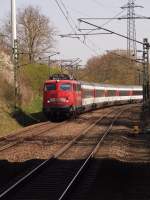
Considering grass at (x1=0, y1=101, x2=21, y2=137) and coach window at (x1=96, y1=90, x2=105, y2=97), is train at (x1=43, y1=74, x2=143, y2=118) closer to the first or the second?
grass at (x1=0, y1=101, x2=21, y2=137)

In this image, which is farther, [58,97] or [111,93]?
[111,93]

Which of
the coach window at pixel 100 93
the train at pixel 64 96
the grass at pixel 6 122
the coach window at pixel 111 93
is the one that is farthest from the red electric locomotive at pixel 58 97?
the coach window at pixel 111 93

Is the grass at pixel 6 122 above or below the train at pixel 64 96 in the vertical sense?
below

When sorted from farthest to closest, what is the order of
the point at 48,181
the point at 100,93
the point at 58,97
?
1. the point at 100,93
2. the point at 58,97
3. the point at 48,181

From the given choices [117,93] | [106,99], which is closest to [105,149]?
[106,99]

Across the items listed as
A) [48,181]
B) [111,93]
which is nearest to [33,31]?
[111,93]

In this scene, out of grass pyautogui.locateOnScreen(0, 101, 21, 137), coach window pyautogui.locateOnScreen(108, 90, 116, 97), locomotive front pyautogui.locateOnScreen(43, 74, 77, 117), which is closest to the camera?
grass pyautogui.locateOnScreen(0, 101, 21, 137)

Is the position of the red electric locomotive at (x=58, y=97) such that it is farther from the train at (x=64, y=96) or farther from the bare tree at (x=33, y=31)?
the bare tree at (x=33, y=31)

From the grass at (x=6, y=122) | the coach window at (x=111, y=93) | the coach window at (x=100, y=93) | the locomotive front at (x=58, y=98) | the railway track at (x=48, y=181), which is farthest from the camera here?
the coach window at (x=111, y=93)

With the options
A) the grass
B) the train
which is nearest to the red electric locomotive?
the train

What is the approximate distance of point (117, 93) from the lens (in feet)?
249

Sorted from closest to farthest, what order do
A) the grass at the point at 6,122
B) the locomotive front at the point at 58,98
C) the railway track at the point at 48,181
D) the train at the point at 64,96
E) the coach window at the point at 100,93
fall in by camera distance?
the railway track at the point at 48,181, the grass at the point at 6,122, the locomotive front at the point at 58,98, the train at the point at 64,96, the coach window at the point at 100,93

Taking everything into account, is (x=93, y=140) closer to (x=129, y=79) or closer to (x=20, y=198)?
(x=20, y=198)

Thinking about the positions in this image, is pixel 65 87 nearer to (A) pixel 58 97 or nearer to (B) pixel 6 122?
(A) pixel 58 97
